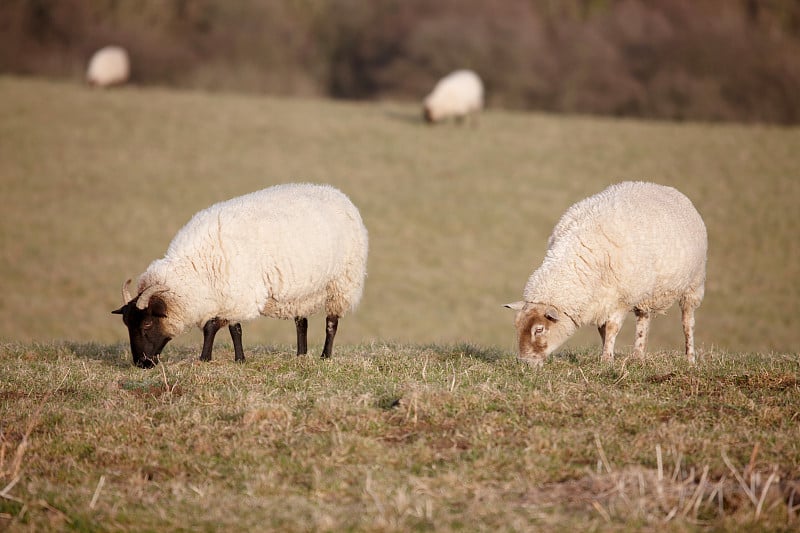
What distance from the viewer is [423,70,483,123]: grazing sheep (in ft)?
129

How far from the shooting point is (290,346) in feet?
40.1

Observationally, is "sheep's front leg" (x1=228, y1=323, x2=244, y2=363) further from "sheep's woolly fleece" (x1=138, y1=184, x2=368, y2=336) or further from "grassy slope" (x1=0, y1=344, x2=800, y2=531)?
"grassy slope" (x1=0, y1=344, x2=800, y2=531)

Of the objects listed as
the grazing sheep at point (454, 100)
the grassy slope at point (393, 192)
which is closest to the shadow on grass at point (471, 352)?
the grassy slope at point (393, 192)

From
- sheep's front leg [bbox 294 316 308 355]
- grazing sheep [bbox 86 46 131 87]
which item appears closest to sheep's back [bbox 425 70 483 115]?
grazing sheep [bbox 86 46 131 87]

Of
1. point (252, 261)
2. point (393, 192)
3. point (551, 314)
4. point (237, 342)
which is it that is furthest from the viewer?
point (393, 192)

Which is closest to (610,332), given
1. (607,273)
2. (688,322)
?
(607,273)

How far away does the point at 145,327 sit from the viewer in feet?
31.2

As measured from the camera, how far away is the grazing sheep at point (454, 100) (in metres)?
39.2

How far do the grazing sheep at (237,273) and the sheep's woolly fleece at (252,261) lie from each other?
0.04 ft

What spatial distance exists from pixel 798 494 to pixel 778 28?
61.0m

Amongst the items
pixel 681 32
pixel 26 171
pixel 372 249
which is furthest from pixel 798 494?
pixel 681 32

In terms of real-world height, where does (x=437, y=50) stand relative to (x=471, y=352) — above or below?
above

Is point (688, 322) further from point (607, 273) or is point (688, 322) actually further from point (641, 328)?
point (607, 273)

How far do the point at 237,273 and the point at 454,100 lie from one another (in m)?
30.9
